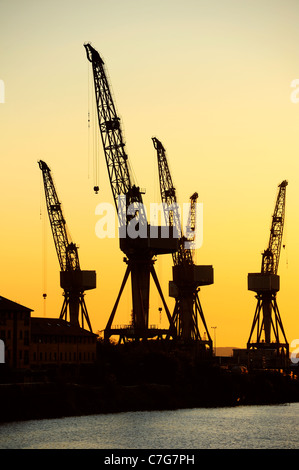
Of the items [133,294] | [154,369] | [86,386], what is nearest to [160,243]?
[133,294]

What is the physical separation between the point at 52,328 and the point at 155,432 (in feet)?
208

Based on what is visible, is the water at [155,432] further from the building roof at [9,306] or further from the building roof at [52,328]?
the building roof at [52,328]

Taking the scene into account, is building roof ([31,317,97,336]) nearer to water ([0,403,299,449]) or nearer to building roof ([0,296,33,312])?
building roof ([0,296,33,312])

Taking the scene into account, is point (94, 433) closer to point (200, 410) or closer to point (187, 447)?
point (187, 447)

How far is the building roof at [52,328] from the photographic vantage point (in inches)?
6407

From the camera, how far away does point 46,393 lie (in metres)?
125

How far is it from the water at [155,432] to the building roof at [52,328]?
114 feet

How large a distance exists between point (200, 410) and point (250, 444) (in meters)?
45.6

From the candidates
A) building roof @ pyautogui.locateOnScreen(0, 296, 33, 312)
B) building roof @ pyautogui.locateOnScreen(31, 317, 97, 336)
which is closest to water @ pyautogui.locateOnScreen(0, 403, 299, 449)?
building roof @ pyautogui.locateOnScreen(0, 296, 33, 312)

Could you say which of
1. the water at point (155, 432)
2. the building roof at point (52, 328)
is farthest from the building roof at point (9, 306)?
the water at point (155, 432)

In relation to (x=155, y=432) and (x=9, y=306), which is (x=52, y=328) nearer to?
(x=9, y=306)

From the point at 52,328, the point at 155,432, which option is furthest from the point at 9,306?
the point at 155,432

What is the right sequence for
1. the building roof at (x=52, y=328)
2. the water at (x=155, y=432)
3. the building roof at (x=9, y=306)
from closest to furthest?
the water at (x=155, y=432), the building roof at (x=9, y=306), the building roof at (x=52, y=328)

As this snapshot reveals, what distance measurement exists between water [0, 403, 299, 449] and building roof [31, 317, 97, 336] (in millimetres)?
34796
